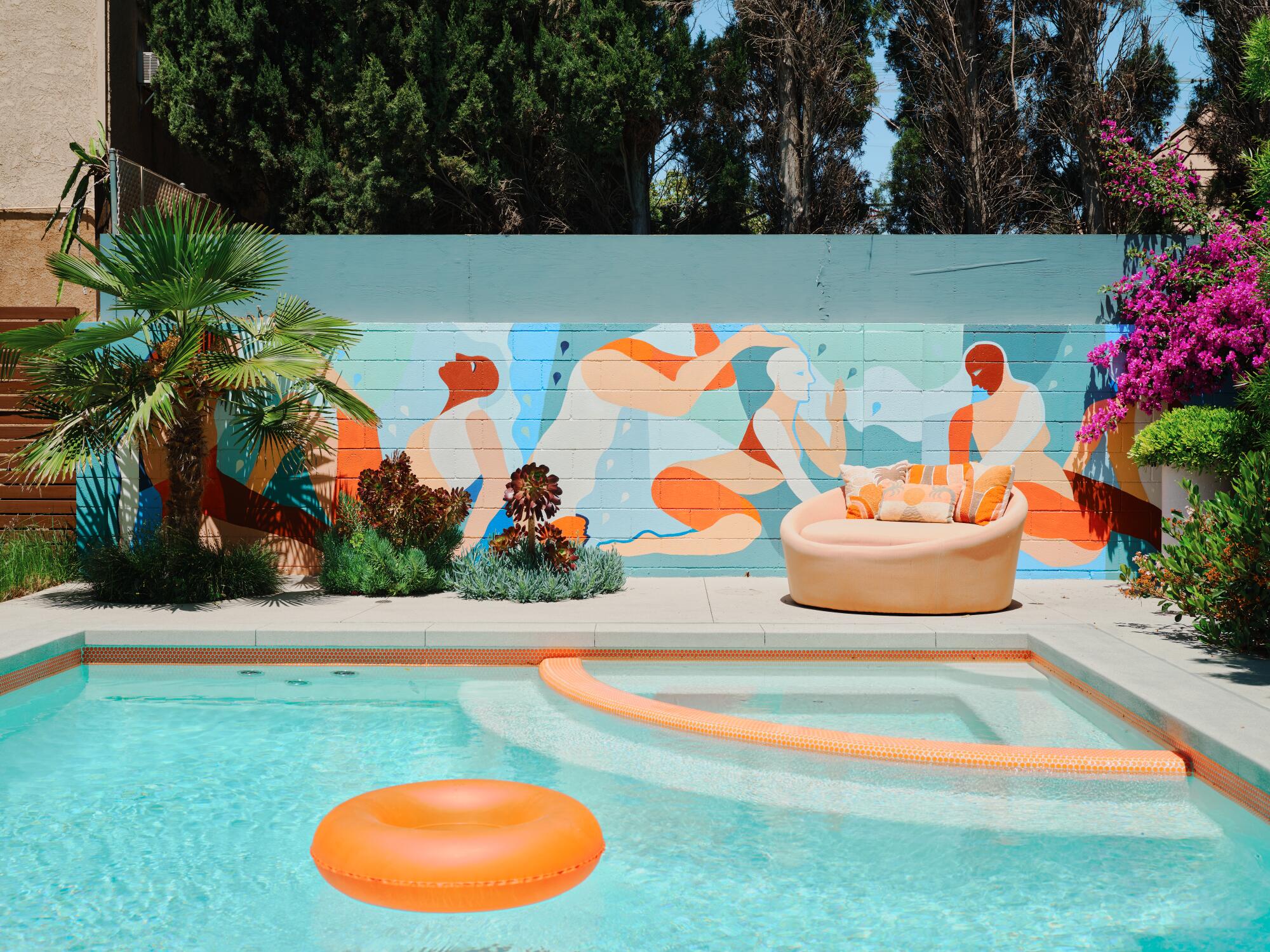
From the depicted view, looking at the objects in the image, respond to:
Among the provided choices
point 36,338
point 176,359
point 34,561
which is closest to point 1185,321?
point 176,359

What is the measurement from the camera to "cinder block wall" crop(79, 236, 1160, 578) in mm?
8664

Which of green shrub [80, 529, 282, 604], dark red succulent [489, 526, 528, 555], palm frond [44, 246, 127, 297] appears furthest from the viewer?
dark red succulent [489, 526, 528, 555]

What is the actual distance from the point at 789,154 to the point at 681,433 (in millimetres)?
6701

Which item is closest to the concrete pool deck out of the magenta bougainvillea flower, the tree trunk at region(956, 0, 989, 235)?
the magenta bougainvillea flower

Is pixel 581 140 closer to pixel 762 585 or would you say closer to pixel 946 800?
pixel 762 585

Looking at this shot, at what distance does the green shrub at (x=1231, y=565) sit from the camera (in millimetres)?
5461

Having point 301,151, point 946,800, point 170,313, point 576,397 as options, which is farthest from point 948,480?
point 301,151

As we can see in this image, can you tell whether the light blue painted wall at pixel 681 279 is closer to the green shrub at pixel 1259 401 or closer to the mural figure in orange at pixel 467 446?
the mural figure in orange at pixel 467 446

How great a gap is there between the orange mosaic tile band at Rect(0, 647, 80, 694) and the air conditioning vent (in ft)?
31.3

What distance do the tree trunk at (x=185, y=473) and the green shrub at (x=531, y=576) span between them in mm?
1973

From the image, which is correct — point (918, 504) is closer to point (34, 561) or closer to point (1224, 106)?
point (34, 561)

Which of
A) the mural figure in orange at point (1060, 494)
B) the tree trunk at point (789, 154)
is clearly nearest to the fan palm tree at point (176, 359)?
the mural figure in orange at point (1060, 494)

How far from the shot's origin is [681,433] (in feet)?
28.9

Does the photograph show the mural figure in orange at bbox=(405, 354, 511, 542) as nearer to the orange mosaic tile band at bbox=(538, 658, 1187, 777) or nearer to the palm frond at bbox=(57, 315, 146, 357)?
the palm frond at bbox=(57, 315, 146, 357)
